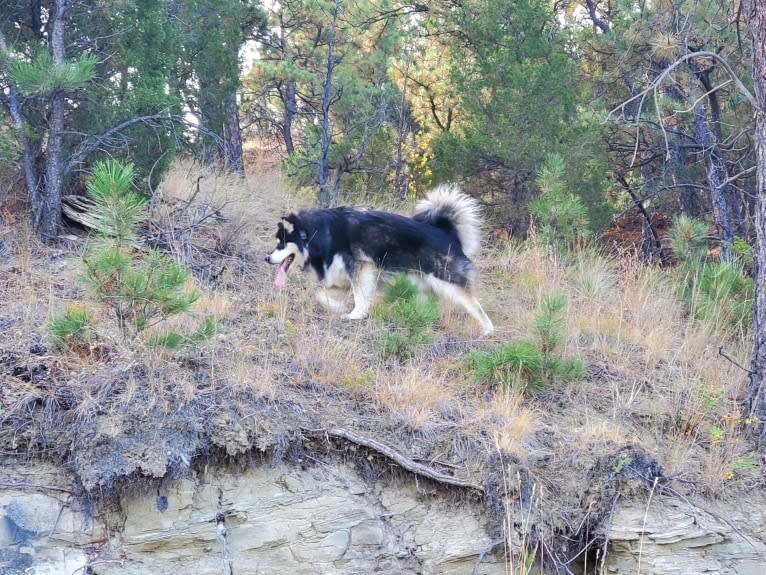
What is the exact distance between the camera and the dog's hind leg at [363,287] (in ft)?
30.8

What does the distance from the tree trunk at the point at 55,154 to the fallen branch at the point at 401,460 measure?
5.16 meters

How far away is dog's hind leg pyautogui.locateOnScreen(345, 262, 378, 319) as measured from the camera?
9.38m

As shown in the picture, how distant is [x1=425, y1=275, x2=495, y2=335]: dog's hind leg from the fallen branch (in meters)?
2.71

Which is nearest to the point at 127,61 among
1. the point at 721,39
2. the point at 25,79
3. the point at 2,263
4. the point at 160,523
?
the point at 25,79

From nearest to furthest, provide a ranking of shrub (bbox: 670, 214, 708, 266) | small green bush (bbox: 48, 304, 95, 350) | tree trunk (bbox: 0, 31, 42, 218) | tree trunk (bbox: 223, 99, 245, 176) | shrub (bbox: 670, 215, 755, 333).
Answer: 1. small green bush (bbox: 48, 304, 95, 350)
2. shrub (bbox: 670, 215, 755, 333)
3. tree trunk (bbox: 0, 31, 42, 218)
4. shrub (bbox: 670, 214, 708, 266)
5. tree trunk (bbox: 223, 99, 245, 176)

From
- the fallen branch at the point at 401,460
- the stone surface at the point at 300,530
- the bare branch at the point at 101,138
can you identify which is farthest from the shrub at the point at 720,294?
the bare branch at the point at 101,138

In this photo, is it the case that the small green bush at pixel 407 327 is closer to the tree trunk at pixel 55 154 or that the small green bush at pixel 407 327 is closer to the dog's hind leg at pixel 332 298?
the dog's hind leg at pixel 332 298

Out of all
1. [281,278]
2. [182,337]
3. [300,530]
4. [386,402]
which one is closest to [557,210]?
[281,278]

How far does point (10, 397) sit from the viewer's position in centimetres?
653

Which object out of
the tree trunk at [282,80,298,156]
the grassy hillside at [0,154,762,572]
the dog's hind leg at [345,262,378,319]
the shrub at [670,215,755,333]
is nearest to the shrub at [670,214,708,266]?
the shrub at [670,215,755,333]

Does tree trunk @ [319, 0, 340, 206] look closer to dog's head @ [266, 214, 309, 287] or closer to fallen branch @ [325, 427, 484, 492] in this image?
dog's head @ [266, 214, 309, 287]

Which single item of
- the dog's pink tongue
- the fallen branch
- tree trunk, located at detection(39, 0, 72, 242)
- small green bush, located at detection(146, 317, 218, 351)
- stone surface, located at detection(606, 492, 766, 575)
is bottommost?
stone surface, located at detection(606, 492, 766, 575)

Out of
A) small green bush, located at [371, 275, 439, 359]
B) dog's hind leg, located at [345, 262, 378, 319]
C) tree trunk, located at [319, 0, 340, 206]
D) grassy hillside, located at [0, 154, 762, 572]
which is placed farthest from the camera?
tree trunk, located at [319, 0, 340, 206]

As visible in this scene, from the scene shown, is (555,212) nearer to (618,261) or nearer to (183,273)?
(618,261)
